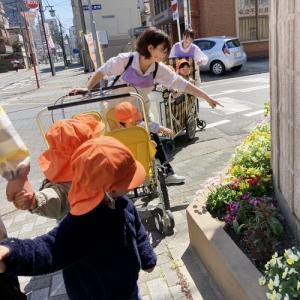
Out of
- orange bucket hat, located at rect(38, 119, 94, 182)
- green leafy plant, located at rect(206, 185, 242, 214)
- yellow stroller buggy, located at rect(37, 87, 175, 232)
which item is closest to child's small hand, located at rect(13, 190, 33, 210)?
orange bucket hat, located at rect(38, 119, 94, 182)

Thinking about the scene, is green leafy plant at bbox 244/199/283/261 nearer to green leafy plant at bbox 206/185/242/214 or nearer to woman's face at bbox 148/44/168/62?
green leafy plant at bbox 206/185/242/214

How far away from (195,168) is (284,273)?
3103 mm

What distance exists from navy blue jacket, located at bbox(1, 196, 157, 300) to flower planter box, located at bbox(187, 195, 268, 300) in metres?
0.55

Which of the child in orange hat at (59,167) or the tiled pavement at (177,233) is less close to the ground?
the child in orange hat at (59,167)

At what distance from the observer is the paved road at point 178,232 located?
8.18 ft

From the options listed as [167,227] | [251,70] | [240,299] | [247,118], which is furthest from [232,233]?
[251,70]

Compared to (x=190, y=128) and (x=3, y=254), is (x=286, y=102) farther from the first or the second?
(x=190, y=128)

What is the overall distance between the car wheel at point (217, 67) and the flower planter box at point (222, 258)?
12578mm

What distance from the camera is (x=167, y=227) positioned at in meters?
3.13

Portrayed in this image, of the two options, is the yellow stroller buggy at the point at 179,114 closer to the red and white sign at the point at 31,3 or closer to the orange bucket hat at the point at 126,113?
the orange bucket hat at the point at 126,113

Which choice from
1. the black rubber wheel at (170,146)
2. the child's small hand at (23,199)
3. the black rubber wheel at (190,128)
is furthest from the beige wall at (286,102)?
the black rubber wheel at (190,128)

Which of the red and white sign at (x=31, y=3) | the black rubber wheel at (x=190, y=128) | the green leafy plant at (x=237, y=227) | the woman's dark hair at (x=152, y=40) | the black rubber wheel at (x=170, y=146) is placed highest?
the red and white sign at (x=31, y=3)

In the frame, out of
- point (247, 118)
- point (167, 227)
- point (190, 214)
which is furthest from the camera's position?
point (247, 118)

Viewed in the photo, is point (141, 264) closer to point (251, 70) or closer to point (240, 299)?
point (240, 299)
